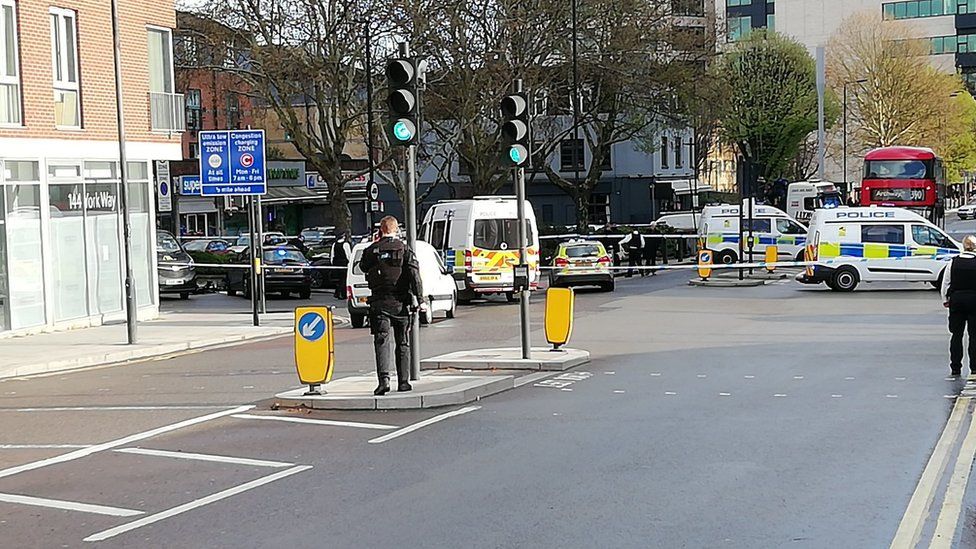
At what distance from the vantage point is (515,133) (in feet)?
52.5

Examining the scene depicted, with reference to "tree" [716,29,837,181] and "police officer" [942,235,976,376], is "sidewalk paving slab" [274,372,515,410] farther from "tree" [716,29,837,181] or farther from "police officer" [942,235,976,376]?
"tree" [716,29,837,181]

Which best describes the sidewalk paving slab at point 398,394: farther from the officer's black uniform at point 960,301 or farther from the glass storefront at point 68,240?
the glass storefront at point 68,240

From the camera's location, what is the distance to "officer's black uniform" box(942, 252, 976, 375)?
1511 cm

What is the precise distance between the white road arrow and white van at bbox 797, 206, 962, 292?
20278 millimetres

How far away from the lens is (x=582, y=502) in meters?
8.48

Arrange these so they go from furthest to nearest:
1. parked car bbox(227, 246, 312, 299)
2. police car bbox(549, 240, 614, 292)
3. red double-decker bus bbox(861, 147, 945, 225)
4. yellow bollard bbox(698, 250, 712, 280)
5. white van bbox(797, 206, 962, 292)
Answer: red double-decker bus bbox(861, 147, 945, 225) → yellow bollard bbox(698, 250, 712, 280) → parked car bbox(227, 246, 312, 299) → police car bbox(549, 240, 614, 292) → white van bbox(797, 206, 962, 292)

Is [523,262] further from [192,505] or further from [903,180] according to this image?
[903,180]

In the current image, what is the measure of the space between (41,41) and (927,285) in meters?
23.1

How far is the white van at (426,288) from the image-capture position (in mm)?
24156

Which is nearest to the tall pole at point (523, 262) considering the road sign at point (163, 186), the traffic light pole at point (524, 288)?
the traffic light pole at point (524, 288)

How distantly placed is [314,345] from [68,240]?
13.3 metres

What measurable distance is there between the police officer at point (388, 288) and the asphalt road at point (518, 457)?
33.0 inches

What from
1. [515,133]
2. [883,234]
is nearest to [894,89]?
[883,234]

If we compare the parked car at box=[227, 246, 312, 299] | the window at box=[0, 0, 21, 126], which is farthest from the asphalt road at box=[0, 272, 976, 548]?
the parked car at box=[227, 246, 312, 299]
